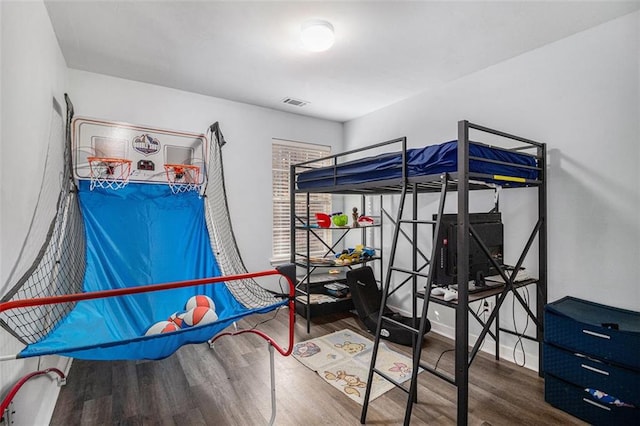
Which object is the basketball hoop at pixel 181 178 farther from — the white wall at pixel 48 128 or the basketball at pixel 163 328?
the basketball at pixel 163 328

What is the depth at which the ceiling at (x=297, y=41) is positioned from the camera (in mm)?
2008

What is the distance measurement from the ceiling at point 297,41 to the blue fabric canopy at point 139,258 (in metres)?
1.19

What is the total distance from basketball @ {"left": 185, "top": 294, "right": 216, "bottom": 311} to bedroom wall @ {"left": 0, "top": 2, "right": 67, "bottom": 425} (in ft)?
2.84

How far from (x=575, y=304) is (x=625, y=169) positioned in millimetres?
997

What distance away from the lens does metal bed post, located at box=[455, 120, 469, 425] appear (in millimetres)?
1685

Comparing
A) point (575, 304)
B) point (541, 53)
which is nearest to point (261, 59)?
point (541, 53)

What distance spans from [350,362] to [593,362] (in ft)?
5.38

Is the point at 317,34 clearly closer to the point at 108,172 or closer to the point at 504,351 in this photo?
the point at 108,172

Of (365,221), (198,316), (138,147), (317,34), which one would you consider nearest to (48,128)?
(138,147)

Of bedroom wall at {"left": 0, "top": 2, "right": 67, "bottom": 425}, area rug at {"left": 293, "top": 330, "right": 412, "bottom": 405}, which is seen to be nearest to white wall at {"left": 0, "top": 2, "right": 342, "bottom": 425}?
bedroom wall at {"left": 0, "top": 2, "right": 67, "bottom": 425}

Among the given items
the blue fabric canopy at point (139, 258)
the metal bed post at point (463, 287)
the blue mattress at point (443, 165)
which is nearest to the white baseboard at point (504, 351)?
the metal bed post at point (463, 287)

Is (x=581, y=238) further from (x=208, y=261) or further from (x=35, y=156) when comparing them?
(x=35, y=156)

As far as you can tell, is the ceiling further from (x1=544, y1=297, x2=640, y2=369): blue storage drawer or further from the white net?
(x1=544, y1=297, x2=640, y2=369): blue storage drawer

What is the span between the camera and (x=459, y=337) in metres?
1.74
